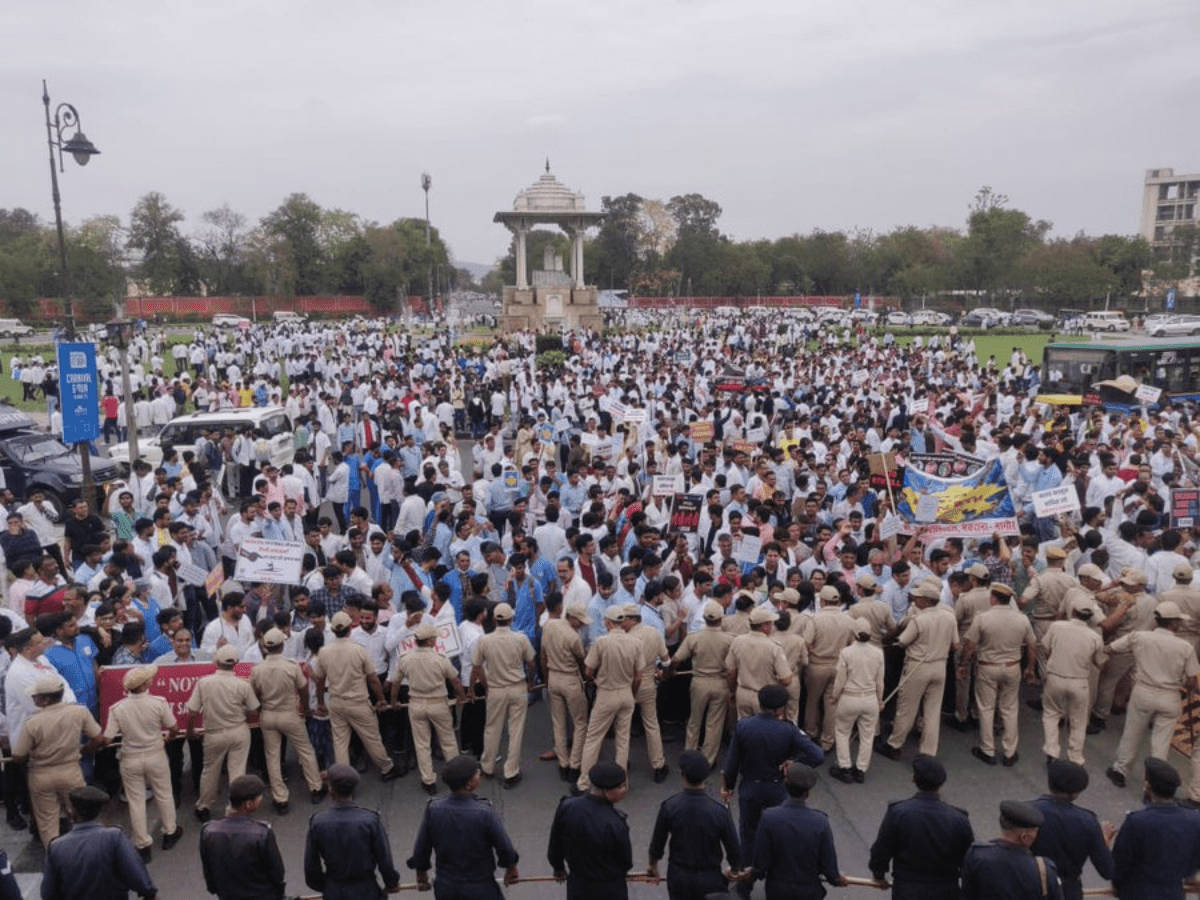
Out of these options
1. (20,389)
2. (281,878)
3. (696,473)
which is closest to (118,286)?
(20,389)

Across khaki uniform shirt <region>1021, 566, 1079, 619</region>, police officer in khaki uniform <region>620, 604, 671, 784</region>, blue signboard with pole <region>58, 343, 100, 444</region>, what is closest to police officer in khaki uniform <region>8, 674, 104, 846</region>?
police officer in khaki uniform <region>620, 604, 671, 784</region>

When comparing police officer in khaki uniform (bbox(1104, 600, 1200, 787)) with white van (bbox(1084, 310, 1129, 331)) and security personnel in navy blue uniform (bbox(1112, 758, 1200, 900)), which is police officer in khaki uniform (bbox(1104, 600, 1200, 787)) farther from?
white van (bbox(1084, 310, 1129, 331))

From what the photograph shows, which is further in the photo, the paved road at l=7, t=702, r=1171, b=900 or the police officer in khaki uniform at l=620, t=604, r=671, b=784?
the police officer in khaki uniform at l=620, t=604, r=671, b=784

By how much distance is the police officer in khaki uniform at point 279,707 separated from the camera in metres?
6.31

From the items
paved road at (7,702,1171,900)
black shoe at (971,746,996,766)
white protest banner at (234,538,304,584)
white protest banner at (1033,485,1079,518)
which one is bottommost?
paved road at (7,702,1171,900)

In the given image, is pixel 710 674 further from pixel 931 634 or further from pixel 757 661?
pixel 931 634

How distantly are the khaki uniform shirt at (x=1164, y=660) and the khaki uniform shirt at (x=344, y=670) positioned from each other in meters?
5.77

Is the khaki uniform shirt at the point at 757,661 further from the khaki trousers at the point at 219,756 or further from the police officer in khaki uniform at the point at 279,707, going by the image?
the khaki trousers at the point at 219,756

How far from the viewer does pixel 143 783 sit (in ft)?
19.5

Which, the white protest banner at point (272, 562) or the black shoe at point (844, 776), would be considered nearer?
the black shoe at point (844, 776)

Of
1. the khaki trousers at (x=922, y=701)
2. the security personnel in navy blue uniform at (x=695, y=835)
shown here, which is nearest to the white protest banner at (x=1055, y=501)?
the khaki trousers at (x=922, y=701)

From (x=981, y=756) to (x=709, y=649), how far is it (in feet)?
8.57

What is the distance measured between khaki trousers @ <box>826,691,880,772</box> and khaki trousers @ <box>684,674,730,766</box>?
87 centimetres

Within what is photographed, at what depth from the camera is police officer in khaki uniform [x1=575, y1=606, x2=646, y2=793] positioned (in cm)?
648
